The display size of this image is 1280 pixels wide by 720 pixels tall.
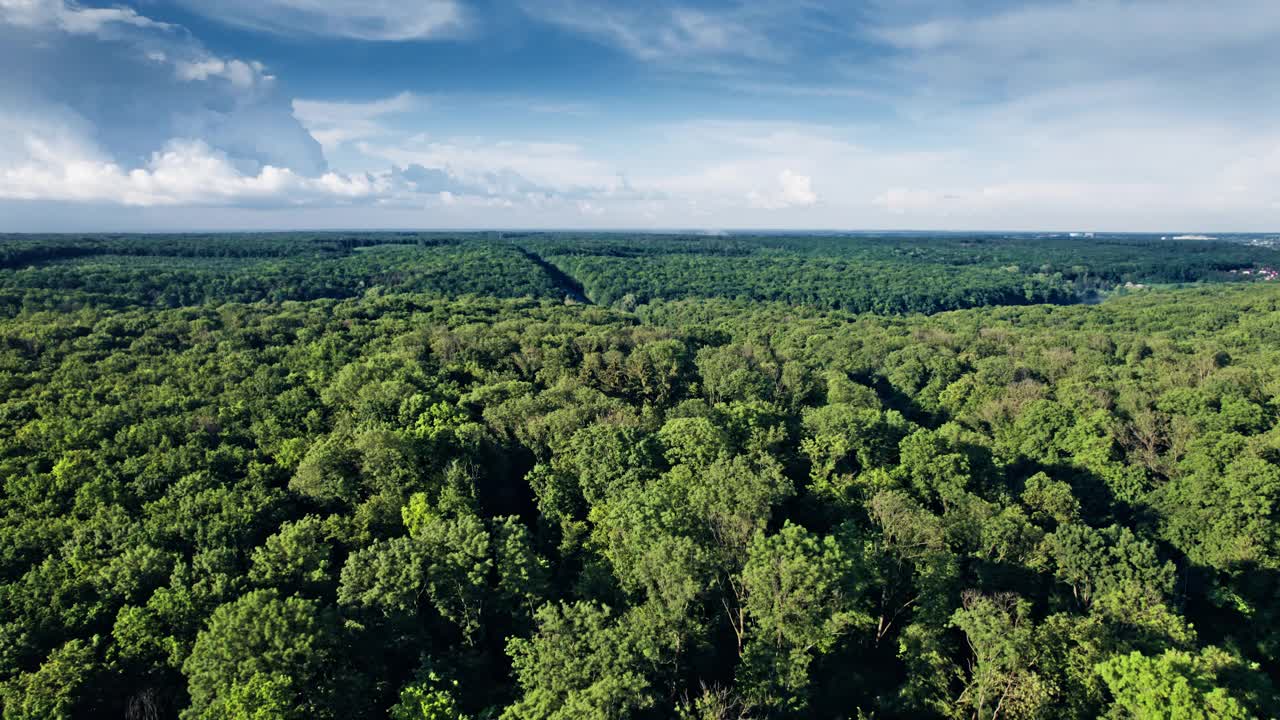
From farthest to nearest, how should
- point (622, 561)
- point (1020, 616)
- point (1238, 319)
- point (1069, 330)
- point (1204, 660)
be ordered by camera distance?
point (1238, 319), point (1069, 330), point (622, 561), point (1020, 616), point (1204, 660)

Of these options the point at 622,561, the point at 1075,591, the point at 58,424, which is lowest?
the point at 1075,591

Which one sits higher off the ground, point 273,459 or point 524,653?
point 273,459

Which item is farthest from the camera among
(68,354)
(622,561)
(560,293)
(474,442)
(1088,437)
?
(560,293)

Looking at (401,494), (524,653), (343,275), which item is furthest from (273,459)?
(343,275)

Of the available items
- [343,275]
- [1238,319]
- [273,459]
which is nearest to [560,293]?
[343,275]

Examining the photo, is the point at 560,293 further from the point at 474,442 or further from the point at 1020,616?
the point at 1020,616

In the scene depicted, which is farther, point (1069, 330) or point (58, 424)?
point (1069, 330)

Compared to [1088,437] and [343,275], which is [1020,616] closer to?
[1088,437]
